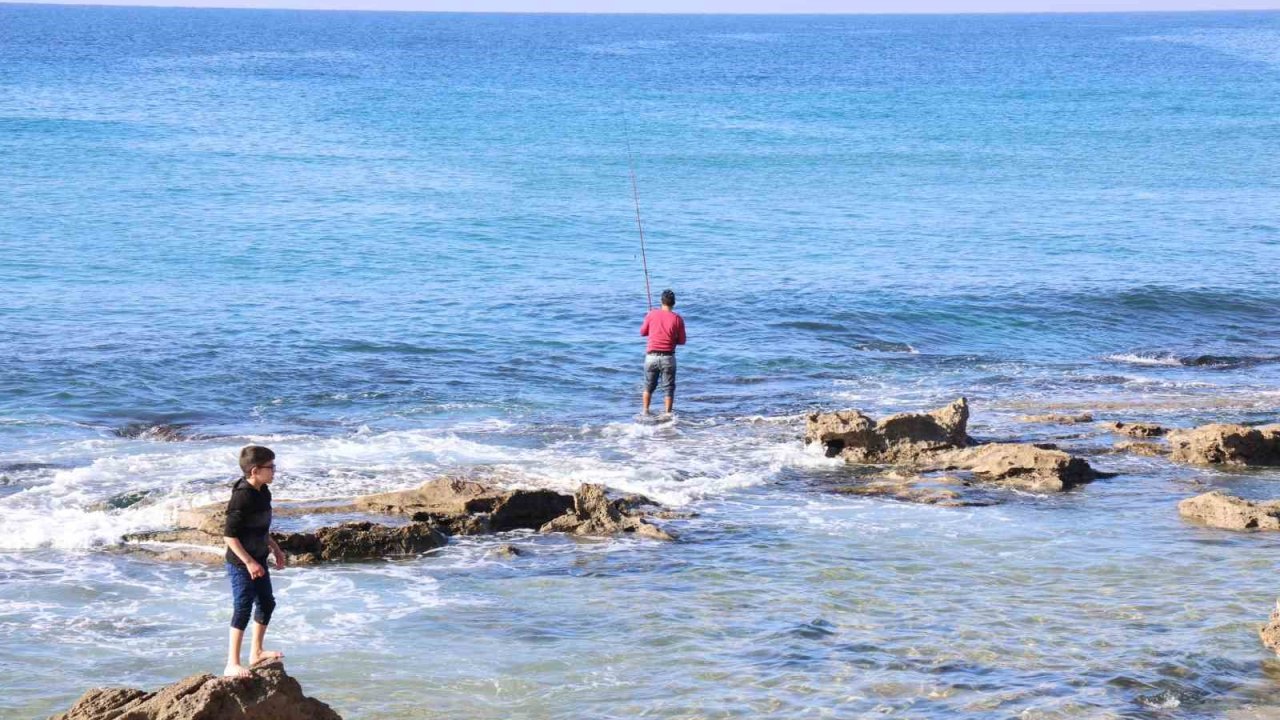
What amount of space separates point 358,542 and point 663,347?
5905 millimetres

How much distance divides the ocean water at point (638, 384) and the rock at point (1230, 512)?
0.22 metres

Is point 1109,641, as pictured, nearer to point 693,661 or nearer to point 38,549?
point 693,661

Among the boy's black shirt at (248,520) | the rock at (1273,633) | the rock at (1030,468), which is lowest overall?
the rock at (1273,633)

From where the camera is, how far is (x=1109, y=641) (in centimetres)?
835

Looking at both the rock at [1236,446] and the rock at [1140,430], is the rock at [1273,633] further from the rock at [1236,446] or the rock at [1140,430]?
the rock at [1140,430]

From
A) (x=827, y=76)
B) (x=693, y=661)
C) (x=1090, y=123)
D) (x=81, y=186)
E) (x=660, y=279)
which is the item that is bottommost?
(x=693, y=661)

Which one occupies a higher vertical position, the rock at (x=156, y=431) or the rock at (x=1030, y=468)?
the rock at (x=156, y=431)

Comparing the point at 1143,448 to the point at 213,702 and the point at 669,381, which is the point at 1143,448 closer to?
the point at 669,381

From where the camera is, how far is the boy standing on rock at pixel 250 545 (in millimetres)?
7105

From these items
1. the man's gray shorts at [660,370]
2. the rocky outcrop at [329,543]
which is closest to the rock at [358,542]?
the rocky outcrop at [329,543]

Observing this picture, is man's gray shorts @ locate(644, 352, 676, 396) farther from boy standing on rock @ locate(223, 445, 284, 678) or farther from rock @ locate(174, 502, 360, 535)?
boy standing on rock @ locate(223, 445, 284, 678)

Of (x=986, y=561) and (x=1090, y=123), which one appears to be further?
(x=1090, y=123)

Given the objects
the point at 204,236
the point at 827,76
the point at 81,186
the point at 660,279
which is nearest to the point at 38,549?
the point at 660,279

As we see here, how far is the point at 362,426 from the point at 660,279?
35.2ft
